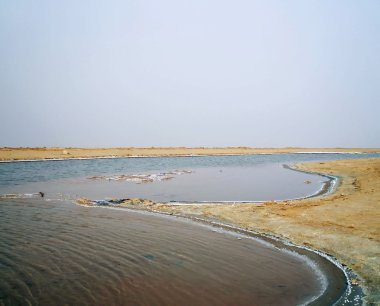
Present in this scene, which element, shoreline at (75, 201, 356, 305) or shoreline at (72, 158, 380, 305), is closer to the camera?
shoreline at (75, 201, 356, 305)

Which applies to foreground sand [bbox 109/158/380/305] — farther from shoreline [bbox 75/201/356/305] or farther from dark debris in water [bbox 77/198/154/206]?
dark debris in water [bbox 77/198/154/206]

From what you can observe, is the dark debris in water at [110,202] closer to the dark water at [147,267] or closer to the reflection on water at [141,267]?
the dark water at [147,267]

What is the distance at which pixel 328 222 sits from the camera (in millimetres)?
9281

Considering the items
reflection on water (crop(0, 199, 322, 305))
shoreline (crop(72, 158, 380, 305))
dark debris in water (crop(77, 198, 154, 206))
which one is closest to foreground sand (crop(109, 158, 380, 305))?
shoreline (crop(72, 158, 380, 305))

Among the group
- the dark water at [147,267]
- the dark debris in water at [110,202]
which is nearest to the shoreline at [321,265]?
the dark water at [147,267]

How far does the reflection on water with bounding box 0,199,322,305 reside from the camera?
4949 mm

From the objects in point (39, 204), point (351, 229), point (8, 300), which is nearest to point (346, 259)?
point (351, 229)

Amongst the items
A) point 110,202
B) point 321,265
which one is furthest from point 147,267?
point 110,202

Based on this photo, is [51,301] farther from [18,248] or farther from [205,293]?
[18,248]

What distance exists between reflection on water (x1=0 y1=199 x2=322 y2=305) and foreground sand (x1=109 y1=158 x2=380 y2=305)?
101 cm

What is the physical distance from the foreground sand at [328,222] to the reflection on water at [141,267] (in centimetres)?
101

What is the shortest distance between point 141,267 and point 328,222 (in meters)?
6.10

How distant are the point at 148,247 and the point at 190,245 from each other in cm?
107

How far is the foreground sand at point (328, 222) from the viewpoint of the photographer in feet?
21.2
